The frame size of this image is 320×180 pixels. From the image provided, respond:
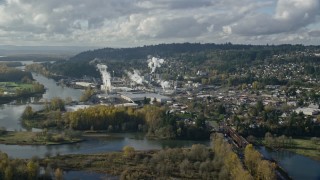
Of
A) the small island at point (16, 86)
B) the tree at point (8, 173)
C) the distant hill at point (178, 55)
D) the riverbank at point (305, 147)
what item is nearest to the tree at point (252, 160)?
the riverbank at point (305, 147)

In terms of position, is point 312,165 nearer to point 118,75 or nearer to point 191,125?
point 191,125

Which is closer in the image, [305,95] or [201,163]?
[201,163]

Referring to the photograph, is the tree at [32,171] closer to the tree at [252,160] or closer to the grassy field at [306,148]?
the tree at [252,160]

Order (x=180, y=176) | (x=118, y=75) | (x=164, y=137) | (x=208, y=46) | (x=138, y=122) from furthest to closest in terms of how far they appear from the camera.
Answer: (x=208, y=46) → (x=118, y=75) → (x=138, y=122) → (x=164, y=137) → (x=180, y=176)

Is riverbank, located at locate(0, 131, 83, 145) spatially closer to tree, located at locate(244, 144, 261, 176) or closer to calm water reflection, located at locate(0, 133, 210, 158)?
calm water reflection, located at locate(0, 133, 210, 158)

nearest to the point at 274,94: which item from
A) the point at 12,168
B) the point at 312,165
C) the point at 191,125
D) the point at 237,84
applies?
the point at 237,84

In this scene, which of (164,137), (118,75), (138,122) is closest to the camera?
(164,137)
